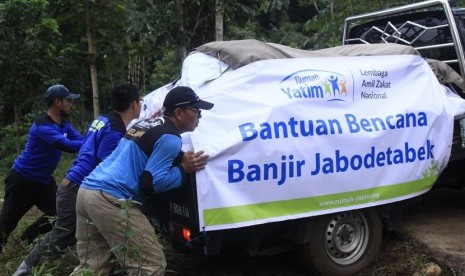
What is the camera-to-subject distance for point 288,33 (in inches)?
754

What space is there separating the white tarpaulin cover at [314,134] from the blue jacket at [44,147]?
2.86 feet

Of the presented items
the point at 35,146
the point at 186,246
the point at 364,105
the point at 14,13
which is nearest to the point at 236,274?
the point at 186,246

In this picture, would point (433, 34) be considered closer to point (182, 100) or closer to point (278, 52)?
point (278, 52)

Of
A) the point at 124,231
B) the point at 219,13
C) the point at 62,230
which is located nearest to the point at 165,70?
the point at 219,13

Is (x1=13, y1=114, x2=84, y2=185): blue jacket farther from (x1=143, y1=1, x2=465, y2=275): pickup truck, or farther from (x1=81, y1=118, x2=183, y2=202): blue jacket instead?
(x1=81, y1=118, x2=183, y2=202): blue jacket

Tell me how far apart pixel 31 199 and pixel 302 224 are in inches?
103

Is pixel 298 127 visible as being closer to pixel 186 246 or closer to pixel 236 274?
pixel 186 246

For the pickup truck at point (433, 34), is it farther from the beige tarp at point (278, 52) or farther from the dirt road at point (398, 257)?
the dirt road at point (398, 257)

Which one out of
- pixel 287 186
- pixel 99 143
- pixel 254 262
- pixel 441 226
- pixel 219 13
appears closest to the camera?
pixel 287 186

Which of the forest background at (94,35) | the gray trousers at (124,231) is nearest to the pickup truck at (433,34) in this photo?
the forest background at (94,35)

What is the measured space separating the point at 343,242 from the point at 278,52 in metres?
1.59

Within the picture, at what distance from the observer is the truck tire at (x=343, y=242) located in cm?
399

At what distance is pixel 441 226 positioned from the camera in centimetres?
492

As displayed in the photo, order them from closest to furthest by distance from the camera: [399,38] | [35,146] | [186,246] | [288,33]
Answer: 1. [186,246]
2. [35,146]
3. [399,38]
4. [288,33]
